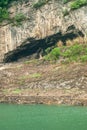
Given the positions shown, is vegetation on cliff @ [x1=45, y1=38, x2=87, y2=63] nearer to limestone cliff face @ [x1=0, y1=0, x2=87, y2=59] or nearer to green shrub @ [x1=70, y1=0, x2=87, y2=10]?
limestone cliff face @ [x1=0, y1=0, x2=87, y2=59]

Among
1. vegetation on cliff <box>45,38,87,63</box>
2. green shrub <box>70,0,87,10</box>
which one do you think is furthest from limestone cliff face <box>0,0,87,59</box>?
vegetation on cliff <box>45,38,87,63</box>

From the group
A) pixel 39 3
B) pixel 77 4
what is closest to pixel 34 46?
pixel 39 3

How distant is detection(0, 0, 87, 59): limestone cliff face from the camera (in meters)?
52.4

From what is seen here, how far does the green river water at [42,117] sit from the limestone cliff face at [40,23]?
54.9 ft

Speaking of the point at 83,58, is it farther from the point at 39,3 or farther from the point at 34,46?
the point at 39,3

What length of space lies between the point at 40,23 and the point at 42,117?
957 inches

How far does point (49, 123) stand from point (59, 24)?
2602 centimetres

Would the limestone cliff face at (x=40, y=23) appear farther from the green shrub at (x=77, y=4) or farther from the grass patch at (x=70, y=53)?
the grass patch at (x=70, y=53)

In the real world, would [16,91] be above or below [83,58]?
below

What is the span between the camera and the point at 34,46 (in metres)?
55.1

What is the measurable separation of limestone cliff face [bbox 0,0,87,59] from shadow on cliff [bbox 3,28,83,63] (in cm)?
52

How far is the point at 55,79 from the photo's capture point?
139ft

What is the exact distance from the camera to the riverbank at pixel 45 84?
1547 inches

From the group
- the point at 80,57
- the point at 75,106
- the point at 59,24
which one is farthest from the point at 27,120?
the point at 59,24
